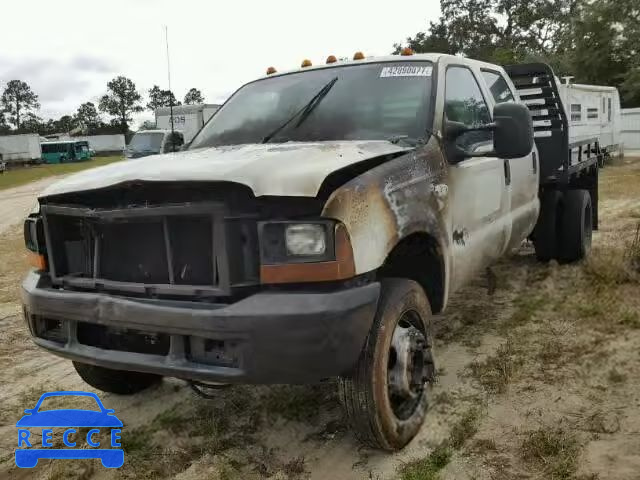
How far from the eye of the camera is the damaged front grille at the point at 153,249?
2.59 m

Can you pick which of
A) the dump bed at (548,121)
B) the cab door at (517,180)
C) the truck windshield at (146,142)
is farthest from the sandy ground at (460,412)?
the truck windshield at (146,142)

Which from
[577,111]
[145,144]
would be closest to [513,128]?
[577,111]

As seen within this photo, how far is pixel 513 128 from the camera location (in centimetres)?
342

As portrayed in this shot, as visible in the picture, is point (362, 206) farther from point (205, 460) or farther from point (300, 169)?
point (205, 460)

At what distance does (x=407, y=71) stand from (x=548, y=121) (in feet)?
8.53

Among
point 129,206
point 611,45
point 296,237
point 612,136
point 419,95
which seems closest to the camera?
point 296,237

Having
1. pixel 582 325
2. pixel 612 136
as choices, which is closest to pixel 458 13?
pixel 612 136

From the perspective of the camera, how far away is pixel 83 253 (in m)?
3.06

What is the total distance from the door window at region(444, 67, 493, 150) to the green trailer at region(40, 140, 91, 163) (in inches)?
2042

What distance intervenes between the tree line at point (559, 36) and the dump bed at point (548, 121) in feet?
78.9

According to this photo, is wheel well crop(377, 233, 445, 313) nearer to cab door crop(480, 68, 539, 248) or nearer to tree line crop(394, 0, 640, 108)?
cab door crop(480, 68, 539, 248)

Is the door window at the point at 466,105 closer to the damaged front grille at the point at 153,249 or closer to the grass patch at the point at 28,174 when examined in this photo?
the damaged front grille at the point at 153,249

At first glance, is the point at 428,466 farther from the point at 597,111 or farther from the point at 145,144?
the point at 597,111

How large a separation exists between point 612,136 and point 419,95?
19.5 m
